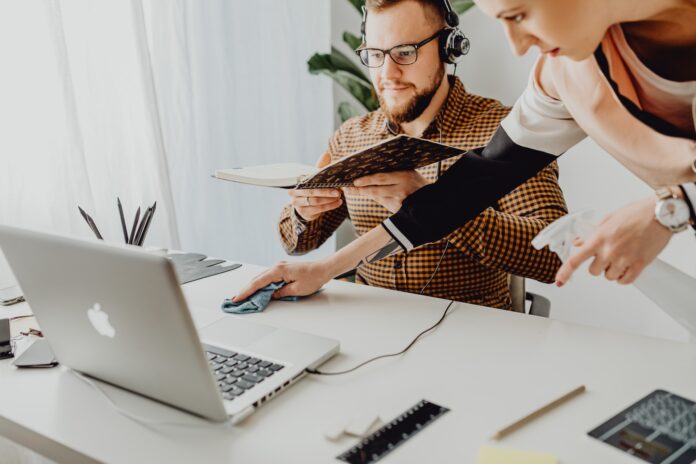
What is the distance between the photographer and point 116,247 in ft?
2.32

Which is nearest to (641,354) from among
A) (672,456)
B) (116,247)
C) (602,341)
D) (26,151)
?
(602,341)

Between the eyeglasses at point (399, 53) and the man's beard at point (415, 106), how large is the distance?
8 centimetres

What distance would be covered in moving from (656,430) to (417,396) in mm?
284

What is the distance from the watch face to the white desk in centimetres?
24

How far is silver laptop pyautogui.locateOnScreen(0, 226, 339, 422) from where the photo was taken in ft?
2.32

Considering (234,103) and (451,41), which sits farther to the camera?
(234,103)

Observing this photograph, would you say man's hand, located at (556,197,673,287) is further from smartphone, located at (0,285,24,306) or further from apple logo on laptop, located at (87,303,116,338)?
smartphone, located at (0,285,24,306)

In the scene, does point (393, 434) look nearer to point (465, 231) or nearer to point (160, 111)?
point (465, 231)

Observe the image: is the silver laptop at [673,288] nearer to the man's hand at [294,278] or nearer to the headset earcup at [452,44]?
the man's hand at [294,278]

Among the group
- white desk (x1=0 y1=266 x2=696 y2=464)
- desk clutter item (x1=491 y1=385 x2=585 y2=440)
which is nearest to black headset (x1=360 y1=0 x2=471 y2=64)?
white desk (x1=0 y1=266 x2=696 y2=464)

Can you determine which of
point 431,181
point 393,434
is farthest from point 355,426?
point 431,181

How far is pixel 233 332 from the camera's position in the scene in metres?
1.02

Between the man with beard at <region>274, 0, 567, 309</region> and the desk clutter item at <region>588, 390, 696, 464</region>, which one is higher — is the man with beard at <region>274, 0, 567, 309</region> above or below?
above

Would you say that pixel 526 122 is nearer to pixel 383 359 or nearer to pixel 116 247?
pixel 383 359
